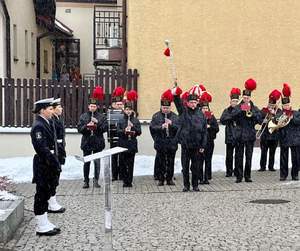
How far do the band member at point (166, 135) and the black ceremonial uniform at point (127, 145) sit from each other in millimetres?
402

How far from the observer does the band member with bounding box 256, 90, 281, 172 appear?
14477 millimetres

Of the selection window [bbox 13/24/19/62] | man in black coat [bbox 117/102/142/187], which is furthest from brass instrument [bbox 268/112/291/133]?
window [bbox 13/24/19/62]

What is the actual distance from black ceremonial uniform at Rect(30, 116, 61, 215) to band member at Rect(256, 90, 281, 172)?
24.3 ft

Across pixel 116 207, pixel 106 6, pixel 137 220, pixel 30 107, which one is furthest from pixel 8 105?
pixel 106 6

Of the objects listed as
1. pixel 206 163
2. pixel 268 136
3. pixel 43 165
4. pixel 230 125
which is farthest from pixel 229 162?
pixel 43 165

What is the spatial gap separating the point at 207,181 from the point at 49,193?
18.1ft

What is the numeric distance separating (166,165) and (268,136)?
317cm

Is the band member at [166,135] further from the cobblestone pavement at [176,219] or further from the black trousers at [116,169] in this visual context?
the black trousers at [116,169]

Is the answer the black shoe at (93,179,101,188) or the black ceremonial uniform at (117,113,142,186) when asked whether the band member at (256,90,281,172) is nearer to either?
the black ceremonial uniform at (117,113,142,186)

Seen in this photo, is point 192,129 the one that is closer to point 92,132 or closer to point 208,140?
point 208,140

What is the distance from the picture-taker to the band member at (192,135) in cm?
1161

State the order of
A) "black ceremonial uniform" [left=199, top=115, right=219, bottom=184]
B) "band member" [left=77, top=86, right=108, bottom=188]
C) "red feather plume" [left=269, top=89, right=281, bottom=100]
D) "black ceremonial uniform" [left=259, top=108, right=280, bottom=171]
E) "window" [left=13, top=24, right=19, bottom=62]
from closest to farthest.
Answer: "band member" [left=77, top=86, right=108, bottom=188]
"black ceremonial uniform" [left=199, top=115, right=219, bottom=184]
"red feather plume" [left=269, top=89, right=281, bottom=100]
"black ceremonial uniform" [left=259, top=108, right=280, bottom=171]
"window" [left=13, top=24, right=19, bottom=62]

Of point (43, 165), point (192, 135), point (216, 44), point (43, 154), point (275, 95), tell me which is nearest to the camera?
point (43, 154)

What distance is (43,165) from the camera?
26.3 ft
